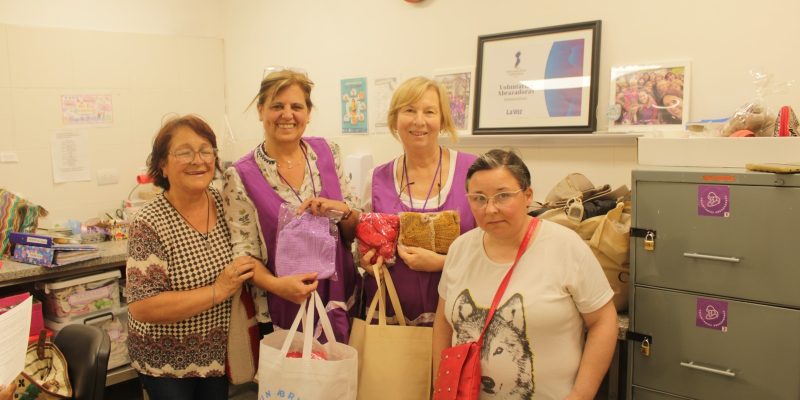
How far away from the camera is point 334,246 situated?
1757mm

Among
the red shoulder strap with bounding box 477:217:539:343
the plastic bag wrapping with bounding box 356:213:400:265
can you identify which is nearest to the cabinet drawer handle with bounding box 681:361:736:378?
the red shoulder strap with bounding box 477:217:539:343

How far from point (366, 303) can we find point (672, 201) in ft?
3.59

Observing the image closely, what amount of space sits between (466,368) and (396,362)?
26cm

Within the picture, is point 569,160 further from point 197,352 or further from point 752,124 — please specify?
point 197,352

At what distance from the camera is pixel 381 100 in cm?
341

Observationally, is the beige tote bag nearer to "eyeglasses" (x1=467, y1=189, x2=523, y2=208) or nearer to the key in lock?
"eyeglasses" (x1=467, y1=189, x2=523, y2=208)

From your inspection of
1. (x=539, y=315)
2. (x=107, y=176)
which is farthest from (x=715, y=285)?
(x=107, y=176)

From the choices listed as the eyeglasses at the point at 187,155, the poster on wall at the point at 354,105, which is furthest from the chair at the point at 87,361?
the poster on wall at the point at 354,105

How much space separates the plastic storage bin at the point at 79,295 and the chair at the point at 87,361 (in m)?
1.09

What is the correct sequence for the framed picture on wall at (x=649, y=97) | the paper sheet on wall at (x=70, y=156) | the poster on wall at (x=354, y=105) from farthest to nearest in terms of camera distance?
the paper sheet on wall at (x=70, y=156) → the poster on wall at (x=354, y=105) → the framed picture on wall at (x=649, y=97)

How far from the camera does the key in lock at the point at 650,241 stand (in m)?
1.91

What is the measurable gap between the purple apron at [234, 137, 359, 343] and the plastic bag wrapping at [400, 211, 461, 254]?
0.26 meters

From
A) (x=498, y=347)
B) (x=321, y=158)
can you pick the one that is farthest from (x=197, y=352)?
(x=498, y=347)

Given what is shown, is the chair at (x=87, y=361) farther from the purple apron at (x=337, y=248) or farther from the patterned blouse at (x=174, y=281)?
the purple apron at (x=337, y=248)
